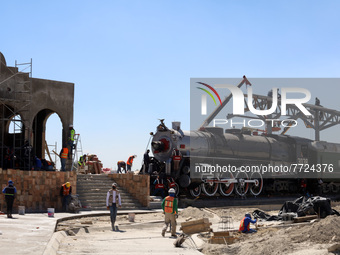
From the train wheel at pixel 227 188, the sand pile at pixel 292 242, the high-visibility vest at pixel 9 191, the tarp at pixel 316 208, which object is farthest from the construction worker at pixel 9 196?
the train wheel at pixel 227 188

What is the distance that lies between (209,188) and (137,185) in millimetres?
4135

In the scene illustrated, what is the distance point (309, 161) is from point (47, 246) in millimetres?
23093

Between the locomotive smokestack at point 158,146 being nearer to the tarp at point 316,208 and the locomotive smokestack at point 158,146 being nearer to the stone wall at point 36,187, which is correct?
the stone wall at point 36,187

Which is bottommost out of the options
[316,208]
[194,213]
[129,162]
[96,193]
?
[194,213]

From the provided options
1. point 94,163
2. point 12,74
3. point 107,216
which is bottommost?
point 107,216

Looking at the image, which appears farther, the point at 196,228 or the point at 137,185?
the point at 137,185

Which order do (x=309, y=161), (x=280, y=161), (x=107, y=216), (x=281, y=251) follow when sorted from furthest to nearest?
(x=309, y=161) → (x=280, y=161) → (x=107, y=216) → (x=281, y=251)

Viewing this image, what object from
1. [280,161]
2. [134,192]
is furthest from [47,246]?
[280,161]

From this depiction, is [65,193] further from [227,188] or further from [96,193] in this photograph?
[227,188]

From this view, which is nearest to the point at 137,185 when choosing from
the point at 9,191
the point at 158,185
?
the point at 158,185

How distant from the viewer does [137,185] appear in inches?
917

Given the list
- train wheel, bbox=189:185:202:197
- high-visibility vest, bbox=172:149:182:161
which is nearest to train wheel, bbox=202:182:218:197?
train wheel, bbox=189:185:202:197

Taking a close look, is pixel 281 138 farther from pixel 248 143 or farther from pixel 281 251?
pixel 281 251

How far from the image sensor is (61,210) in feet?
66.7
